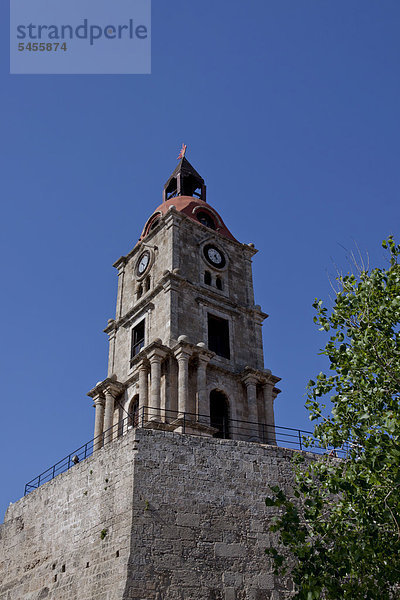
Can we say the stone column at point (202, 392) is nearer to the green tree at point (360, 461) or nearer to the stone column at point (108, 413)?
the stone column at point (108, 413)

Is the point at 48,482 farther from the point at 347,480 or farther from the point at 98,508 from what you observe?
the point at 347,480

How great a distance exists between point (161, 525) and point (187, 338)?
1092cm

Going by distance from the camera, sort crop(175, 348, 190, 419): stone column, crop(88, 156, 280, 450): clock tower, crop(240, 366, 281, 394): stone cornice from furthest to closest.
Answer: crop(240, 366, 281, 394): stone cornice
crop(88, 156, 280, 450): clock tower
crop(175, 348, 190, 419): stone column

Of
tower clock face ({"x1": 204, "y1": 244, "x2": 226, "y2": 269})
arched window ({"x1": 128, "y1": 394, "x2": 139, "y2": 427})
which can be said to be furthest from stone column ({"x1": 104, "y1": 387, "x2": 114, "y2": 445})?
tower clock face ({"x1": 204, "y1": 244, "x2": 226, "y2": 269})

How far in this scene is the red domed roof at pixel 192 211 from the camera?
113 ft

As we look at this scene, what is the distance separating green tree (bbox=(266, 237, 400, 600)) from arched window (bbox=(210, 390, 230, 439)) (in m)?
11.6

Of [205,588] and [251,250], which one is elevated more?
[251,250]

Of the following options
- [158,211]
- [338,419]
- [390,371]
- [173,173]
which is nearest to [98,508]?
[338,419]

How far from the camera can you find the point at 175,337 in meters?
28.5

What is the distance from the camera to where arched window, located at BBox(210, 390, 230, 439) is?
2798 centimetres

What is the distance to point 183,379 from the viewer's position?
88.6 ft

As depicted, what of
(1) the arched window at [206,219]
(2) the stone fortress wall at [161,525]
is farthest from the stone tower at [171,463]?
(1) the arched window at [206,219]

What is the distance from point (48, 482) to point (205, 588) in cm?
767

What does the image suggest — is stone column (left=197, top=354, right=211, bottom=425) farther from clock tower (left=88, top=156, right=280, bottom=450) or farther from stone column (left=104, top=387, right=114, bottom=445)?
stone column (left=104, top=387, right=114, bottom=445)
